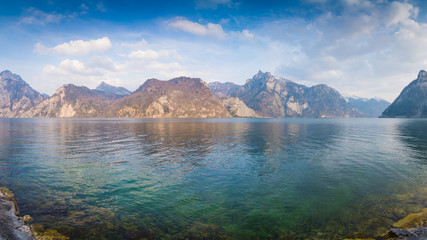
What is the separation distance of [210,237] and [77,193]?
1440 centimetres

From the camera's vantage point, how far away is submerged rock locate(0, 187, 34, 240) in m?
11.6

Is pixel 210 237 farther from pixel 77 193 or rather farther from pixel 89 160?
pixel 89 160

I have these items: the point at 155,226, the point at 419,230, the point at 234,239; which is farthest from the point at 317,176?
the point at 155,226

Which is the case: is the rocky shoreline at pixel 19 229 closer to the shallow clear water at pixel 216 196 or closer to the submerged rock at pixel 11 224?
the submerged rock at pixel 11 224

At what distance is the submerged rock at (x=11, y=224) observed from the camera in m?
11.6

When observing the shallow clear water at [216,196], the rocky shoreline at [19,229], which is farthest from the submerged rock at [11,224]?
the shallow clear water at [216,196]

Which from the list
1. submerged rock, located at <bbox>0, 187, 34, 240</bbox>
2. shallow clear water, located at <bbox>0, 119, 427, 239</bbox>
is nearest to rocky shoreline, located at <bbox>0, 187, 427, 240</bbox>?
submerged rock, located at <bbox>0, 187, 34, 240</bbox>

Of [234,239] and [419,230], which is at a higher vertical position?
[419,230]

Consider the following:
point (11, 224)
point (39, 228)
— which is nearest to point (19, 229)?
point (11, 224)

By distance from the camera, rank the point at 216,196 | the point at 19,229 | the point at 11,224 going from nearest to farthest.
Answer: the point at 19,229, the point at 11,224, the point at 216,196

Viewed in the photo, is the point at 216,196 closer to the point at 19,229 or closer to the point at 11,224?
the point at 19,229

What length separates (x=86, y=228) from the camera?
44.8 feet

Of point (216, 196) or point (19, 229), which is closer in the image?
point (19, 229)

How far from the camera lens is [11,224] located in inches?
502
